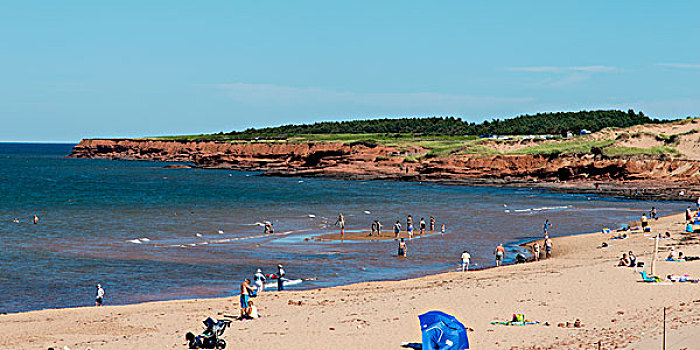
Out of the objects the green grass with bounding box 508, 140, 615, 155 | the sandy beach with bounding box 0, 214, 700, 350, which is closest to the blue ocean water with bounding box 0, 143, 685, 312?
the sandy beach with bounding box 0, 214, 700, 350

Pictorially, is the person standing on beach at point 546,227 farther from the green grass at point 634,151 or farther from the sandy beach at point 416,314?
the green grass at point 634,151

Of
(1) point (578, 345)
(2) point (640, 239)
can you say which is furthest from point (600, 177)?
(1) point (578, 345)

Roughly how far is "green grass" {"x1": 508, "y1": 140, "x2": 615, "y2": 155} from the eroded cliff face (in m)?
4.17

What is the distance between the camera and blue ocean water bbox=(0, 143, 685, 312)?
2931 cm

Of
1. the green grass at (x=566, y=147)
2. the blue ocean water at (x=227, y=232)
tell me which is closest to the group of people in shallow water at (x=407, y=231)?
the blue ocean water at (x=227, y=232)

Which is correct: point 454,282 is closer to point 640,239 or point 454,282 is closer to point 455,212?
point 640,239

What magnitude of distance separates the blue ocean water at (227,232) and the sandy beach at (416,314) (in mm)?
3875

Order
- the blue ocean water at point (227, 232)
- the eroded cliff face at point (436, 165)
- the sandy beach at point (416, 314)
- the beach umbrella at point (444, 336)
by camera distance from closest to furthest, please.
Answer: the beach umbrella at point (444, 336) → the sandy beach at point (416, 314) → the blue ocean water at point (227, 232) → the eroded cliff face at point (436, 165)

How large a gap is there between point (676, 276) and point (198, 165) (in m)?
133

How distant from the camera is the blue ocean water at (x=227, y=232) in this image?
1154 inches

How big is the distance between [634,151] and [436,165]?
25.1 meters

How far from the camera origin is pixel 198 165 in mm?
150625

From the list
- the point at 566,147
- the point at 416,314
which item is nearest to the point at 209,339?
the point at 416,314

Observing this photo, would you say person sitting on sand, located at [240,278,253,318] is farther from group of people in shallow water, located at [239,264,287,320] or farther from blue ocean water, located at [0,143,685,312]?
blue ocean water, located at [0,143,685,312]
